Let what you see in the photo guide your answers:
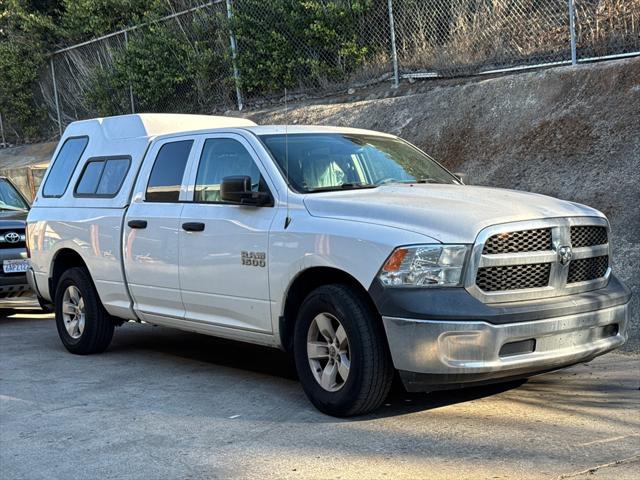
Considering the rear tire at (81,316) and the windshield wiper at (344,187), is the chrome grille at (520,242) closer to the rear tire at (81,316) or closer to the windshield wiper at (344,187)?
the windshield wiper at (344,187)

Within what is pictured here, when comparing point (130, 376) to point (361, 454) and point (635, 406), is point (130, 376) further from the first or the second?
point (635, 406)

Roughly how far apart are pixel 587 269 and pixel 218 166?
295 centimetres

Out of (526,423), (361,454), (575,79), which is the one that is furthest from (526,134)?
(361,454)

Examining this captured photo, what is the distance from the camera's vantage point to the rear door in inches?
255

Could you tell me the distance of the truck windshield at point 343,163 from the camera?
19.3 ft

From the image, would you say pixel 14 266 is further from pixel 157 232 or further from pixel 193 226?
pixel 193 226

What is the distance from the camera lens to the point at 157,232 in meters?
6.58

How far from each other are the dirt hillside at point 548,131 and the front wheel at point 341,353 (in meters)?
3.66

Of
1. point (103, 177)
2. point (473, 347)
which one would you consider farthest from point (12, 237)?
point (473, 347)

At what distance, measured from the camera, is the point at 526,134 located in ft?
33.8

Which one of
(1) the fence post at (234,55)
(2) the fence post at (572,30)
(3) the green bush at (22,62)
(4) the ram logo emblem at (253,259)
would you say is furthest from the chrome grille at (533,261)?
(3) the green bush at (22,62)

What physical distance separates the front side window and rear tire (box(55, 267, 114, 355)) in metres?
1.89

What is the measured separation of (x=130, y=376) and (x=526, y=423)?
3.46 m

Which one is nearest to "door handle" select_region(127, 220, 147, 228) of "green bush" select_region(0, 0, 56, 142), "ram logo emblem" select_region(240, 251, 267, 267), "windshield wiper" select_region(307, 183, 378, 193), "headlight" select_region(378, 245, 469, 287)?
"ram logo emblem" select_region(240, 251, 267, 267)
